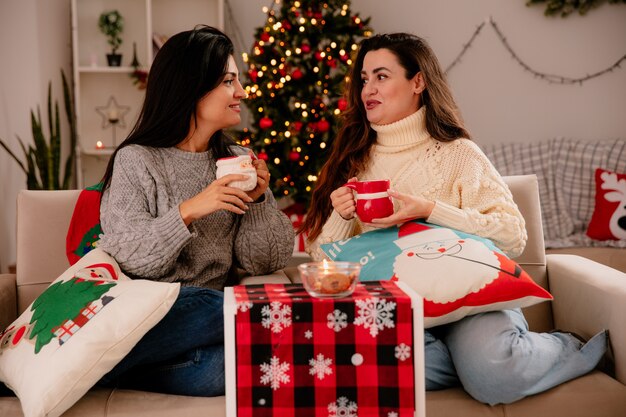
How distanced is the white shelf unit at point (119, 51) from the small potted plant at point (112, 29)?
92 millimetres

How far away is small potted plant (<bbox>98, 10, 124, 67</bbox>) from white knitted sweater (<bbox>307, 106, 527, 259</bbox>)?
2.80 m

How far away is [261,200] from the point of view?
222 centimetres

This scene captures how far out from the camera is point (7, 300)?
6.76ft

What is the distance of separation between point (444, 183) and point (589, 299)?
1.66 ft

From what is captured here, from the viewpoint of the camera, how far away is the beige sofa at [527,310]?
1.65 metres

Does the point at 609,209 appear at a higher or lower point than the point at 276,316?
lower

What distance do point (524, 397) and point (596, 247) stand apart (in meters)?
2.43

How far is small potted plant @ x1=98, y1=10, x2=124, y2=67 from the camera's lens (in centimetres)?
463

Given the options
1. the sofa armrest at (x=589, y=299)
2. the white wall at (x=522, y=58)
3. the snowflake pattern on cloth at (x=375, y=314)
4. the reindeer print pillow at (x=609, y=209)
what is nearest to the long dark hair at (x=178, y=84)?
the snowflake pattern on cloth at (x=375, y=314)

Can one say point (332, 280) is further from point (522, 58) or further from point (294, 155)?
point (522, 58)

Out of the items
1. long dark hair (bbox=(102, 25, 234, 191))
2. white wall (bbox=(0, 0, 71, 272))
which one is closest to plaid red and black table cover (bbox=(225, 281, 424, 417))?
long dark hair (bbox=(102, 25, 234, 191))

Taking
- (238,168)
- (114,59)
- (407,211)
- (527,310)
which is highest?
(114,59)

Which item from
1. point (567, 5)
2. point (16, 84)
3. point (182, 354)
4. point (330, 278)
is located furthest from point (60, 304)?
point (567, 5)

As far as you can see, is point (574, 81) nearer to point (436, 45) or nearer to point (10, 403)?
point (436, 45)
